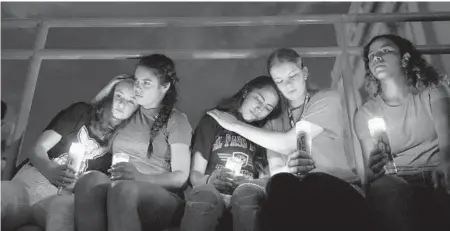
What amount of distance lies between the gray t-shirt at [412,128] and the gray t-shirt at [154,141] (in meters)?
0.60

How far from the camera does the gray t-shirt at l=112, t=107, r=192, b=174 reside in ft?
4.86

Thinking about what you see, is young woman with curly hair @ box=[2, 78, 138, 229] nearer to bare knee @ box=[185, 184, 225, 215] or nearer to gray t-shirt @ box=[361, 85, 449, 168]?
bare knee @ box=[185, 184, 225, 215]

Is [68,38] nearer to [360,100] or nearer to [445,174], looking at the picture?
[360,100]

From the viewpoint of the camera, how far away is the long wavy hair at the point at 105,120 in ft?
5.14

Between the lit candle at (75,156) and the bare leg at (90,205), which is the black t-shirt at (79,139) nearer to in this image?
the lit candle at (75,156)

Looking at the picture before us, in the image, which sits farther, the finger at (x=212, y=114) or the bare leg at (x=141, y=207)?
the finger at (x=212, y=114)

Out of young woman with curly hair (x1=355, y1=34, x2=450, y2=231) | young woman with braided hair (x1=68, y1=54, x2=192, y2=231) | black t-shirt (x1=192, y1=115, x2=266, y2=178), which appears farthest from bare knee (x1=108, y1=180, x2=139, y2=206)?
young woman with curly hair (x1=355, y1=34, x2=450, y2=231)

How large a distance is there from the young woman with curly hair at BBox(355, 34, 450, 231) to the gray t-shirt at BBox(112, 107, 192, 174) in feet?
1.92

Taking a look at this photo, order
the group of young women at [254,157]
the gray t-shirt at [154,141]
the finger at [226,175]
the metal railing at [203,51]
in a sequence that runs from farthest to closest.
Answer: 1. the metal railing at [203,51]
2. the gray t-shirt at [154,141]
3. the finger at [226,175]
4. the group of young women at [254,157]

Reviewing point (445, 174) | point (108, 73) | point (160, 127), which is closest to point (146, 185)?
point (160, 127)

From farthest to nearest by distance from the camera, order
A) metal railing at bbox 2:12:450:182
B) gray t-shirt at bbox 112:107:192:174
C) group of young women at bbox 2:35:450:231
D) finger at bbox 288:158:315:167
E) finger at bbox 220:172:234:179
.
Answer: metal railing at bbox 2:12:450:182, gray t-shirt at bbox 112:107:192:174, finger at bbox 220:172:234:179, finger at bbox 288:158:315:167, group of young women at bbox 2:35:450:231

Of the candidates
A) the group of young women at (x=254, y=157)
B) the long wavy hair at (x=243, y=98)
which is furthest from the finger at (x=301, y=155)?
the long wavy hair at (x=243, y=98)

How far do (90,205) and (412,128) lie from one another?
1.00 m

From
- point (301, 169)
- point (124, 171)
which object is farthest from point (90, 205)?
point (301, 169)
